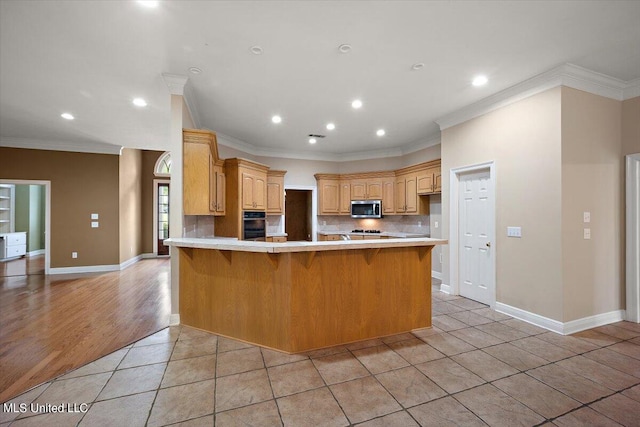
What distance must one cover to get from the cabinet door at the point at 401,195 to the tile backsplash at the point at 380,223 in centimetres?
39

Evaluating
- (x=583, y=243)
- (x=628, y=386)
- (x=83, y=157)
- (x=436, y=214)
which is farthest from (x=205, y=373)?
(x=83, y=157)

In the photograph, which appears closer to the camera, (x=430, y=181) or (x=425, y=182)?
(x=430, y=181)

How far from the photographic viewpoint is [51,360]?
257cm

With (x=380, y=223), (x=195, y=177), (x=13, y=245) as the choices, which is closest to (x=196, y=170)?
(x=195, y=177)

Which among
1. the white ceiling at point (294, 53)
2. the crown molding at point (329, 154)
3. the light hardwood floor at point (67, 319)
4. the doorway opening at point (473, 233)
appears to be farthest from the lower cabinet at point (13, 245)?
the doorway opening at point (473, 233)

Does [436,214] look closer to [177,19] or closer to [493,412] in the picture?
[493,412]

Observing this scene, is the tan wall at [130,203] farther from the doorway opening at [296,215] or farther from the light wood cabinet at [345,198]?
the light wood cabinet at [345,198]

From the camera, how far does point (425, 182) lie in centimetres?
558

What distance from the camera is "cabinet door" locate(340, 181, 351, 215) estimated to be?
22.9 feet

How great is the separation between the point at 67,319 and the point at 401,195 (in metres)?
5.94

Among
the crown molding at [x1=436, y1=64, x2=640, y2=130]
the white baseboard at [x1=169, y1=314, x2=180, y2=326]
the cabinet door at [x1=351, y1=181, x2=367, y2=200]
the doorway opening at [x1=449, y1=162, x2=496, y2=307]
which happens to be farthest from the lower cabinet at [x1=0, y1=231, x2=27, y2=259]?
the crown molding at [x1=436, y1=64, x2=640, y2=130]

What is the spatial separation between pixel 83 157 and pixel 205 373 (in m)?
6.53

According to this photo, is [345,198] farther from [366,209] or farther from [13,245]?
[13,245]

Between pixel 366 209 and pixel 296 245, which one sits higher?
pixel 366 209
